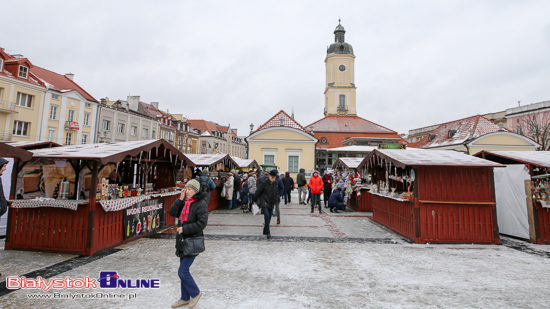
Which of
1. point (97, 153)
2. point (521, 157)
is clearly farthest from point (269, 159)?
point (97, 153)

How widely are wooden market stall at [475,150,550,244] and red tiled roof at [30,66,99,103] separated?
128 ft

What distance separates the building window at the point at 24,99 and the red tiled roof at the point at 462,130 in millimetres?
47709

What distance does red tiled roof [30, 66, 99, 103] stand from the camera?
3165cm

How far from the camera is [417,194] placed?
784 cm

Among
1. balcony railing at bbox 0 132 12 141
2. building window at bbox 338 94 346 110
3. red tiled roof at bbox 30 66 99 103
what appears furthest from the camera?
building window at bbox 338 94 346 110

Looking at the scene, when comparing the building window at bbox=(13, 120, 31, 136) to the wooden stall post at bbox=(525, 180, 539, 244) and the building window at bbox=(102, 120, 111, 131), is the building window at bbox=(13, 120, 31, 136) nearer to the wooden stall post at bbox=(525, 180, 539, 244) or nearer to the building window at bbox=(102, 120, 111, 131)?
the building window at bbox=(102, 120, 111, 131)

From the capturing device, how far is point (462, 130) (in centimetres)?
3656

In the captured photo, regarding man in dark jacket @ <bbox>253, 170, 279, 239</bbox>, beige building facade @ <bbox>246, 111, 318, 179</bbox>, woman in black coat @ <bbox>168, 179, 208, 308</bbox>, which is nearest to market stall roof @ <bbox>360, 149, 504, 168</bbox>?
man in dark jacket @ <bbox>253, 170, 279, 239</bbox>

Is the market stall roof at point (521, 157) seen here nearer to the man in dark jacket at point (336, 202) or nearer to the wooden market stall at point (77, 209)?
the man in dark jacket at point (336, 202)

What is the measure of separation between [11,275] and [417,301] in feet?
22.3

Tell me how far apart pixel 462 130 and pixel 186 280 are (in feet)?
138

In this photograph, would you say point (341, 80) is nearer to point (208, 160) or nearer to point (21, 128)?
point (208, 160)

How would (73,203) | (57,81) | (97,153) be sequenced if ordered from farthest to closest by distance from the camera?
(57,81)
(97,153)
(73,203)

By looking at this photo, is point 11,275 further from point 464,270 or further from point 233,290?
point 464,270
